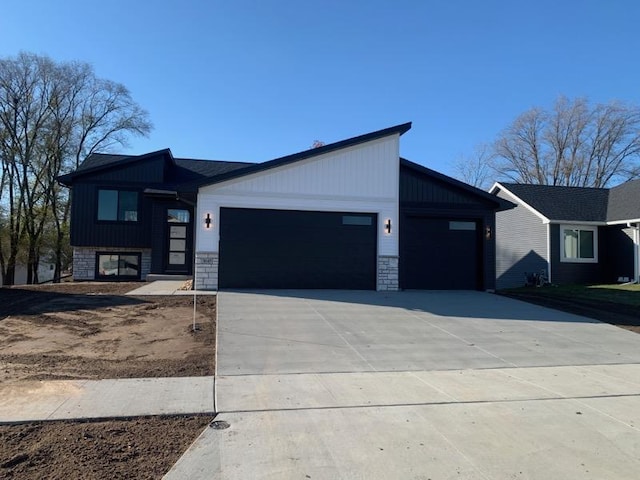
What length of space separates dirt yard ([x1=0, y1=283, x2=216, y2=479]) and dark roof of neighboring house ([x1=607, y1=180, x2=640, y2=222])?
18272 mm

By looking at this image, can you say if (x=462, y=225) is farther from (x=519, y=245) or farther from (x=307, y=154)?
(x=519, y=245)

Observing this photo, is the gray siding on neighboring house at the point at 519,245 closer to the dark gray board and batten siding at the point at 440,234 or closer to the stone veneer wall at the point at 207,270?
the dark gray board and batten siding at the point at 440,234

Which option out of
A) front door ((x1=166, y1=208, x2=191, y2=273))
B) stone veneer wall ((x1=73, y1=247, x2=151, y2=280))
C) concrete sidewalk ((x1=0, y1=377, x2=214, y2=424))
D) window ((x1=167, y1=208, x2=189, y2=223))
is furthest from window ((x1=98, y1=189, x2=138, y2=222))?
concrete sidewalk ((x1=0, y1=377, x2=214, y2=424))

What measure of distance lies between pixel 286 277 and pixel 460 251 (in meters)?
5.97

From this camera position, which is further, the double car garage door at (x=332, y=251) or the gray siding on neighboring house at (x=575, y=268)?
the gray siding on neighboring house at (x=575, y=268)

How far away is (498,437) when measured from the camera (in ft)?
14.3

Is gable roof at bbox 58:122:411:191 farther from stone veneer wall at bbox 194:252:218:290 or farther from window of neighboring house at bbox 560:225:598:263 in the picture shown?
window of neighboring house at bbox 560:225:598:263

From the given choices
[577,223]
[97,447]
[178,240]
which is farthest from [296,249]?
[577,223]

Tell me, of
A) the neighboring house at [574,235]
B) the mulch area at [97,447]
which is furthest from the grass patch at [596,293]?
the mulch area at [97,447]

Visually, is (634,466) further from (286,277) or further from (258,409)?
(286,277)

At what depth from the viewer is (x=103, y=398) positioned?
5.13 metres

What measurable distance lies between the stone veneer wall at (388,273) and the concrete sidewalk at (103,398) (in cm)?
957

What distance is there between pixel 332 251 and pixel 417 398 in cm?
953

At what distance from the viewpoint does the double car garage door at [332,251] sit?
1413 centimetres
